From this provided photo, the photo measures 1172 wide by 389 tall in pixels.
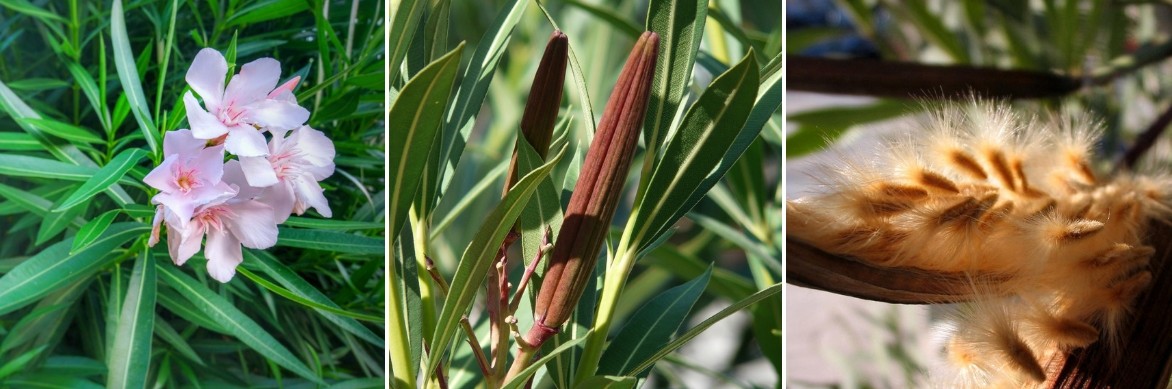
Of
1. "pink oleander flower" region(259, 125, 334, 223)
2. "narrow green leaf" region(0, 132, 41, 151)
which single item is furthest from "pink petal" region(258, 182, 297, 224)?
"narrow green leaf" region(0, 132, 41, 151)

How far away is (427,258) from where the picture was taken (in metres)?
0.46

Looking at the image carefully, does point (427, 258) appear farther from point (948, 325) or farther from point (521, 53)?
point (521, 53)

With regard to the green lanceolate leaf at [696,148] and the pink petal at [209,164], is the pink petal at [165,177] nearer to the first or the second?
the pink petal at [209,164]

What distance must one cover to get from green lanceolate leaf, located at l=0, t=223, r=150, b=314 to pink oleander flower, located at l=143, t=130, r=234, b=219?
0.02 meters

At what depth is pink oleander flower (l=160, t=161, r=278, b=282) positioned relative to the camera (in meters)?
0.46

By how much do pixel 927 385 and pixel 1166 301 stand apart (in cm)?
11

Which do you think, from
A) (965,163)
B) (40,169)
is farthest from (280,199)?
(965,163)

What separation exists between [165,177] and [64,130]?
0.20 ft

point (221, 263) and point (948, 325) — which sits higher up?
point (948, 325)

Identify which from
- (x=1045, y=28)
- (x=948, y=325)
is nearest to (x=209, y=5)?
(x=948, y=325)

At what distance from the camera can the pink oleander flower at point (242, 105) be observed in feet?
1.50

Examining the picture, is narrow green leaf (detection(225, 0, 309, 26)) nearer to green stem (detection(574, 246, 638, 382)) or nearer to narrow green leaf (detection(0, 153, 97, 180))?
narrow green leaf (detection(0, 153, 97, 180))

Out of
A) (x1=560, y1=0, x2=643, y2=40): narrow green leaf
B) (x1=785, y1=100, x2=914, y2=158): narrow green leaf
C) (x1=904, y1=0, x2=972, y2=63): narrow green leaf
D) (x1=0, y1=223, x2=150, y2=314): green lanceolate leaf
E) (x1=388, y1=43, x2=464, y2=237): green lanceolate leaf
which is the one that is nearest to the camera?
(x1=388, y1=43, x2=464, y2=237): green lanceolate leaf

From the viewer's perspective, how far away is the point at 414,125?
1.27 feet
